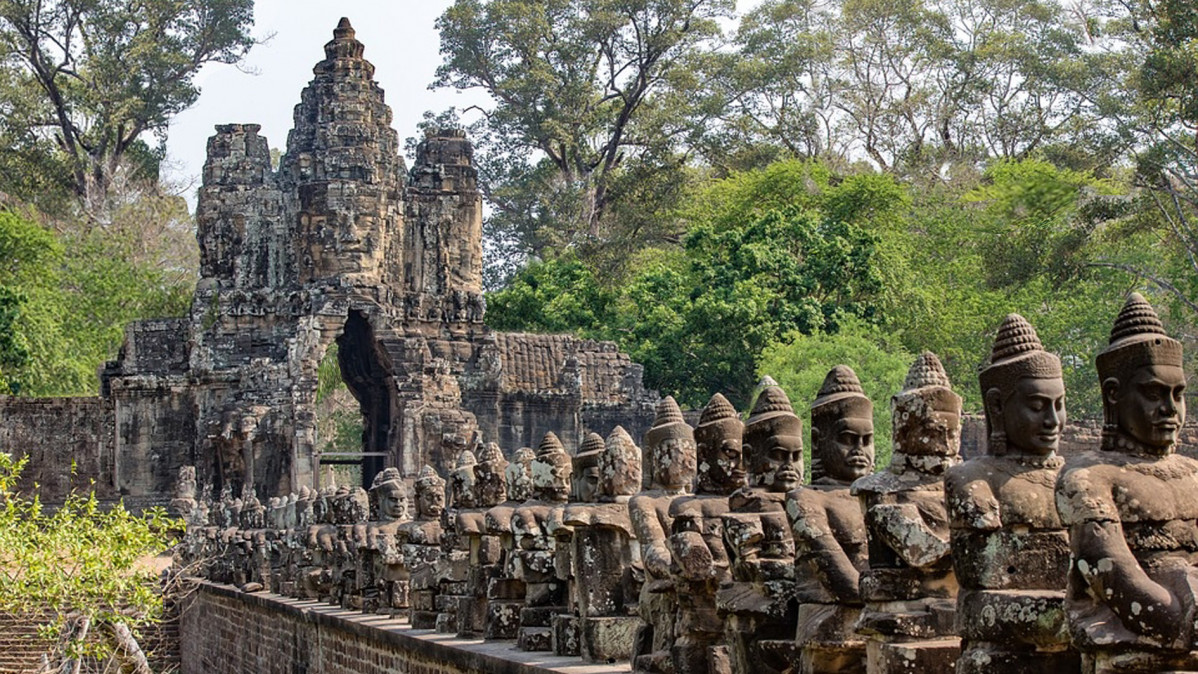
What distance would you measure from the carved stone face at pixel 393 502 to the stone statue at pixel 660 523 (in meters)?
7.01

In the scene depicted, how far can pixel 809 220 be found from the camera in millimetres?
35938

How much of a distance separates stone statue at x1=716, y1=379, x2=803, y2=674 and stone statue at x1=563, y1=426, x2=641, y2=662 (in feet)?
6.58

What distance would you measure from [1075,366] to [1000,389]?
104 ft

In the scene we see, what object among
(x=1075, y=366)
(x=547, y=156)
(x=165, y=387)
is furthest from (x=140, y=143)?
(x=1075, y=366)

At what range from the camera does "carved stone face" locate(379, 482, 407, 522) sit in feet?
56.2

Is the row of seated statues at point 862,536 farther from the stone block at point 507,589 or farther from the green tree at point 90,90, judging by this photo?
the green tree at point 90,90

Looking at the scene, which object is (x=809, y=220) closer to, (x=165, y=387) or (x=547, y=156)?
(x=165, y=387)

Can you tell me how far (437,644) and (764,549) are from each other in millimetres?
4605

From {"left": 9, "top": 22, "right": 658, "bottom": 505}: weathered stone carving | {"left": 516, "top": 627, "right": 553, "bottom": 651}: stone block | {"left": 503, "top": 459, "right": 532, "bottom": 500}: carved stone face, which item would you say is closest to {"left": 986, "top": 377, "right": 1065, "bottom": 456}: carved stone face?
{"left": 516, "top": 627, "right": 553, "bottom": 651}: stone block

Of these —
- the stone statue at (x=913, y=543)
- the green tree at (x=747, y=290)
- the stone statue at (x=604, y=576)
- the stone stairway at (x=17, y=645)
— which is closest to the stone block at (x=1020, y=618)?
the stone statue at (x=913, y=543)

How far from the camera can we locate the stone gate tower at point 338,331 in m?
32.6

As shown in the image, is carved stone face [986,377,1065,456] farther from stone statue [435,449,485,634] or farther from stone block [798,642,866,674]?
Result: stone statue [435,449,485,634]

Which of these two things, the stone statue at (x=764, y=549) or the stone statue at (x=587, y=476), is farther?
the stone statue at (x=587, y=476)

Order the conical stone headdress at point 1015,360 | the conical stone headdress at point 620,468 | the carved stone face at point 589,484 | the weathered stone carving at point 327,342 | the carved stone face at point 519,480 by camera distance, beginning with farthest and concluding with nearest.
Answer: the weathered stone carving at point 327,342 → the carved stone face at point 519,480 → the carved stone face at point 589,484 → the conical stone headdress at point 620,468 → the conical stone headdress at point 1015,360
